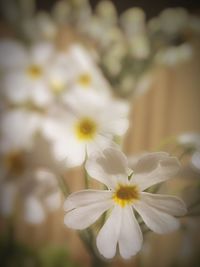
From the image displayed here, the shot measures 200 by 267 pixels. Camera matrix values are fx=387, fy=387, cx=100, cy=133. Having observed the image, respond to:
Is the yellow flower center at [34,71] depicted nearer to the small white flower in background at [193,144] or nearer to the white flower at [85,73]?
the white flower at [85,73]

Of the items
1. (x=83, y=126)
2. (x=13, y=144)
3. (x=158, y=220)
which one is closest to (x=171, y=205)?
(x=158, y=220)

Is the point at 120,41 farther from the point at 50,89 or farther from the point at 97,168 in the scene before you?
the point at 97,168

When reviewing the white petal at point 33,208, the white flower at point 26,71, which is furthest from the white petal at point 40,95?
the white petal at point 33,208

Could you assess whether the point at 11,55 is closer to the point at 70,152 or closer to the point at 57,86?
the point at 57,86

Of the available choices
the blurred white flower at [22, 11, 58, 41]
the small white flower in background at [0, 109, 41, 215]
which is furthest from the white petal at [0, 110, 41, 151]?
the blurred white flower at [22, 11, 58, 41]

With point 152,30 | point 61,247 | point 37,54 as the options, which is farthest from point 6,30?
point 61,247

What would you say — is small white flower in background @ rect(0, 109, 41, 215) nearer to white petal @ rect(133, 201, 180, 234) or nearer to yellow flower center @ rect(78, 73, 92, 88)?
yellow flower center @ rect(78, 73, 92, 88)
